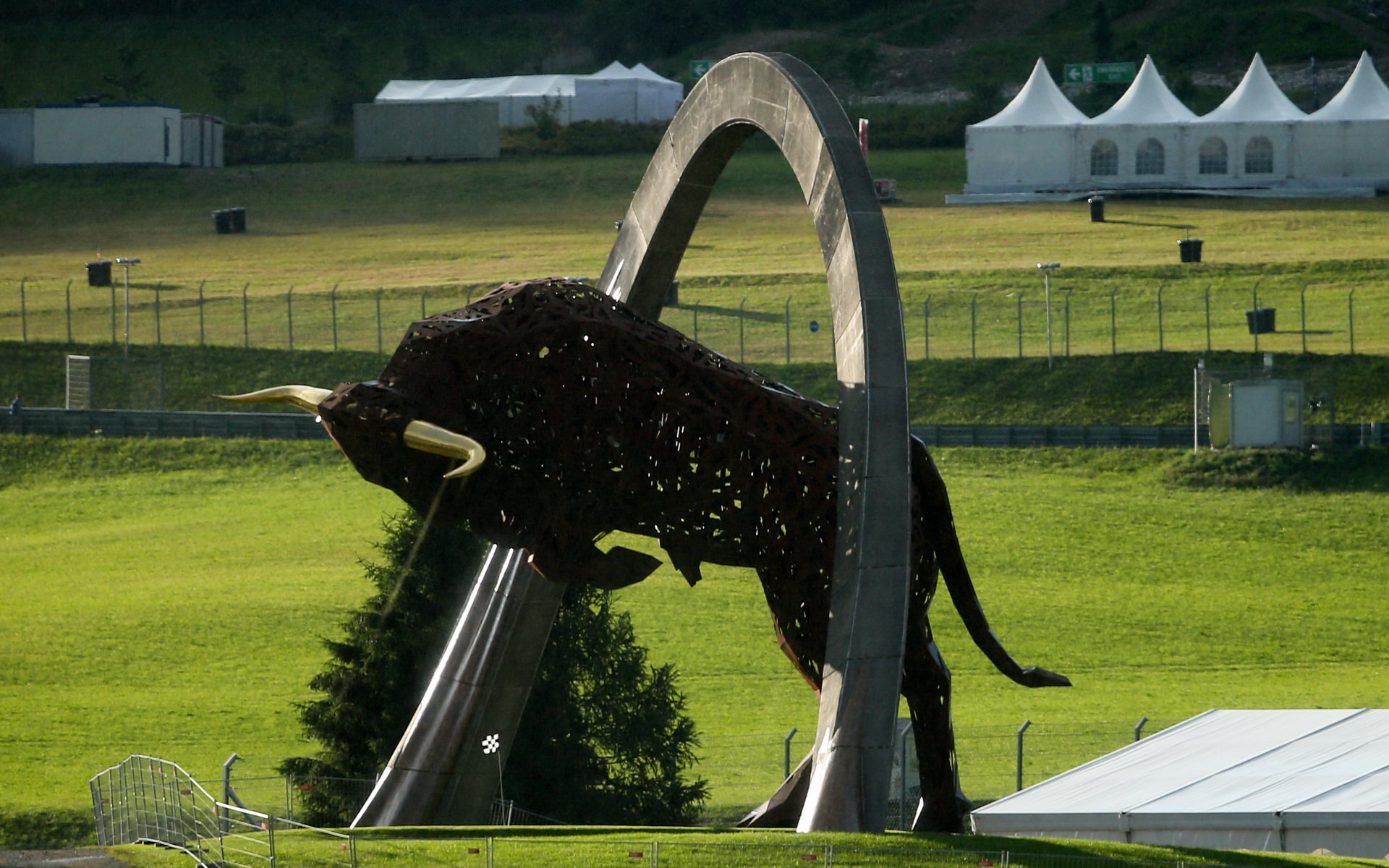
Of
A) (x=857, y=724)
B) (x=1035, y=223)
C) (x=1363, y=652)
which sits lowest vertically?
(x=1363, y=652)

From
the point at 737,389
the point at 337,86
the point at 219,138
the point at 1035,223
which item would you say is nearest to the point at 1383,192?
the point at 1035,223

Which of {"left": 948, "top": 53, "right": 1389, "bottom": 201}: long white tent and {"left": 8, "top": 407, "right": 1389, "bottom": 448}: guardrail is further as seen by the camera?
{"left": 948, "top": 53, "right": 1389, "bottom": 201}: long white tent

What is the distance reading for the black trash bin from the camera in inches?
2459

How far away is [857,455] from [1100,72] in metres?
86.3

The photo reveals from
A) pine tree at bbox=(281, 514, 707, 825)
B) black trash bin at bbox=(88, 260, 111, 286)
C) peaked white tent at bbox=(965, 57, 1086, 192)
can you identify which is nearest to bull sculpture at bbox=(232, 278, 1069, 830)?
pine tree at bbox=(281, 514, 707, 825)

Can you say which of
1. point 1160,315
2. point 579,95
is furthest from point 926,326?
point 579,95

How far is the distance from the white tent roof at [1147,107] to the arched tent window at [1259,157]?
2.66 m

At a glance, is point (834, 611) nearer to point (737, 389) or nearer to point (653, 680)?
point (737, 389)

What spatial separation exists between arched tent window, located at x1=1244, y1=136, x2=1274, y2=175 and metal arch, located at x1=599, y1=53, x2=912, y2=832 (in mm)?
62472

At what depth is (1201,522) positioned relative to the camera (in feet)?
131

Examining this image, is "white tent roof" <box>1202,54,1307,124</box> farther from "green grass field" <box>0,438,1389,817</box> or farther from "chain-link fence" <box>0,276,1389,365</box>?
"green grass field" <box>0,438,1389,817</box>

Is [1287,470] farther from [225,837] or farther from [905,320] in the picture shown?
[225,837]

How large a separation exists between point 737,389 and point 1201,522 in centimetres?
2759

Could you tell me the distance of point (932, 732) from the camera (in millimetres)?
15227
